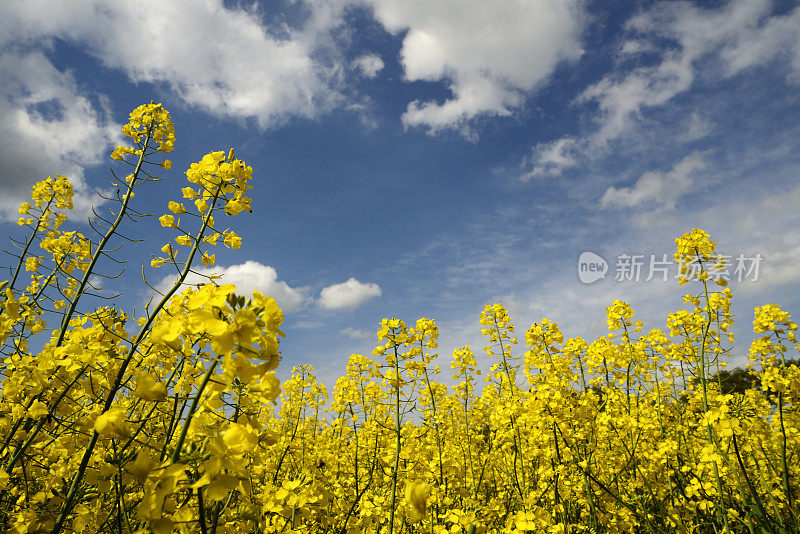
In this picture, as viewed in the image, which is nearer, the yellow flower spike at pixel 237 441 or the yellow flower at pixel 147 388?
the yellow flower spike at pixel 237 441

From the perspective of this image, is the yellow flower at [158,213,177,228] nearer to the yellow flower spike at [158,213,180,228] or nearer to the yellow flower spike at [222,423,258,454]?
the yellow flower spike at [158,213,180,228]

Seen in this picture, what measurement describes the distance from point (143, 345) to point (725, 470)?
5100mm

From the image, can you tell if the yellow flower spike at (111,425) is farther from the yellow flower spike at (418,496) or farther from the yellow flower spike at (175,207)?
the yellow flower spike at (175,207)

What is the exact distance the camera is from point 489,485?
6367mm

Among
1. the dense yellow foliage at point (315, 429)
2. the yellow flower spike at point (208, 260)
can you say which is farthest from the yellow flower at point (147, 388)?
the yellow flower spike at point (208, 260)

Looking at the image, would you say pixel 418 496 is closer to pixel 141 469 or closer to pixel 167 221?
pixel 141 469

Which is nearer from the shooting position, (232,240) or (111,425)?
(111,425)

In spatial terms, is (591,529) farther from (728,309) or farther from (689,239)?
(728,309)

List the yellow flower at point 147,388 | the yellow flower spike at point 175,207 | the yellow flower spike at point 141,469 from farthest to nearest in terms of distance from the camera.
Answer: the yellow flower spike at point 175,207 → the yellow flower at point 147,388 → the yellow flower spike at point 141,469

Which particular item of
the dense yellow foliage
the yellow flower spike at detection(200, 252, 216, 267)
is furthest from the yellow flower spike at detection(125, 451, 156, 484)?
the yellow flower spike at detection(200, 252, 216, 267)

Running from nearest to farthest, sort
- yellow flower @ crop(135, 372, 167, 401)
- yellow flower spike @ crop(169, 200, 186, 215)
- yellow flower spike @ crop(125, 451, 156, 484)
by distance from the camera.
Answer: yellow flower spike @ crop(125, 451, 156, 484) → yellow flower @ crop(135, 372, 167, 401) → yellow flower spike @ crop(169, 200, 186, 215)

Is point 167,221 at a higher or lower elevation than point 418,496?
higher

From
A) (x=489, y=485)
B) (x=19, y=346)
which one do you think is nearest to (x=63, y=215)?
(x=19, y=346)

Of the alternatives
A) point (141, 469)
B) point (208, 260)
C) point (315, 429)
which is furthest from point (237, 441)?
point (315, 429)
